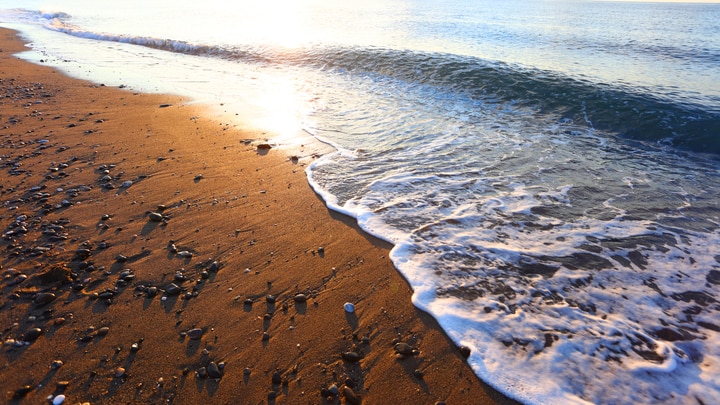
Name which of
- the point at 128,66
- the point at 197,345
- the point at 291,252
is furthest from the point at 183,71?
the point at 197,345

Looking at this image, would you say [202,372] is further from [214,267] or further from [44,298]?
[44,298]

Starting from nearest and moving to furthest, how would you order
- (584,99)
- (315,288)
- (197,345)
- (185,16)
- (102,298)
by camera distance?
(197,345) → (102,298) → (315,288) → (584,99) → (185,16)

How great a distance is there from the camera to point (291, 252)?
392 cm

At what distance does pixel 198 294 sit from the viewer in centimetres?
329

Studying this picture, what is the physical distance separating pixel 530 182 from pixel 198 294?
16.1ft

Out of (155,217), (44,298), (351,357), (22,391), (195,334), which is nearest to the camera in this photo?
(22,391)

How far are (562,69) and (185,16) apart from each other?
3114 centimetres

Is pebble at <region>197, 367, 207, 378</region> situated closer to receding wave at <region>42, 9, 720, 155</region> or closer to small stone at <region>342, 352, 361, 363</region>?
small stone at <region>342, 352, 361, 363</region>

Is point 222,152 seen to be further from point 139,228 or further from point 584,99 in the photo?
point 584,99

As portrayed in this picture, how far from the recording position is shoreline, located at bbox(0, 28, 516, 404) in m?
2.54

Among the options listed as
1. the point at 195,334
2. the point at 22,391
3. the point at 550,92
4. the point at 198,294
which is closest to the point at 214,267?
the point at 198,294

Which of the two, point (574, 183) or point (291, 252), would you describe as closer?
point (291, 252)

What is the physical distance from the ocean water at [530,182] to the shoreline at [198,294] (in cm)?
46

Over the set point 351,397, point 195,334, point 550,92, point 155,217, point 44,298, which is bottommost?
point 351,397
